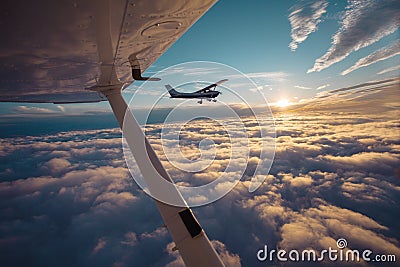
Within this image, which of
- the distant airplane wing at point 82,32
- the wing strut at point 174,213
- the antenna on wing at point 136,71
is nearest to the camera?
the distant airplane wing at point 82,32

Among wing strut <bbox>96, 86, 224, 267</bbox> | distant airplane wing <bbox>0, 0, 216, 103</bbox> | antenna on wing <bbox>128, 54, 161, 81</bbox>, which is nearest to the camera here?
distant airplane wing <bbox>0, 0, 216, 103</bbox>

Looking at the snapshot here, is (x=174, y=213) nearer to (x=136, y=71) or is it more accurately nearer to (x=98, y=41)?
(x=136, y=71)

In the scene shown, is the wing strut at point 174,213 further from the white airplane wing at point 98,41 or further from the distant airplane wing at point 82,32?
the distant airplane wing at point 82,32

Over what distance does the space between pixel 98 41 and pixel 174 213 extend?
9.11ft

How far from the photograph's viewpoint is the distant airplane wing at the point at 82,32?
132cm

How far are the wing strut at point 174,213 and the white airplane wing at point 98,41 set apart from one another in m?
0.01

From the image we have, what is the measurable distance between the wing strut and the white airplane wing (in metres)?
0.01

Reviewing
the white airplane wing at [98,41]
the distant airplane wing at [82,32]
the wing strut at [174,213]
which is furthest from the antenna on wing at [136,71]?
→ the wing strut at [174,213]

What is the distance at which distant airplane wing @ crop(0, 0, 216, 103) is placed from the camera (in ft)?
4.33

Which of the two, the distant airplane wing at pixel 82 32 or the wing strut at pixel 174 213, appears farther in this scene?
the wing strut at pixel 174 213

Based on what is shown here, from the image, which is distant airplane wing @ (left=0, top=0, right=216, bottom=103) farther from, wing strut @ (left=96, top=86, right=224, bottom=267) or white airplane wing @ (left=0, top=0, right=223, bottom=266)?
wing strut @ (left=96, top=86, right=224, bottom=267)

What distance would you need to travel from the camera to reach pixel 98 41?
197 cm

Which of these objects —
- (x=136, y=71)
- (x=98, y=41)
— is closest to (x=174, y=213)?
(x=136, y=71)

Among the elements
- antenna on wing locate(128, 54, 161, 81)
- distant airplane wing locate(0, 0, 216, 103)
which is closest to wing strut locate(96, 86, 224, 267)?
antenna on wing locate(128, 54, 161, 81)
